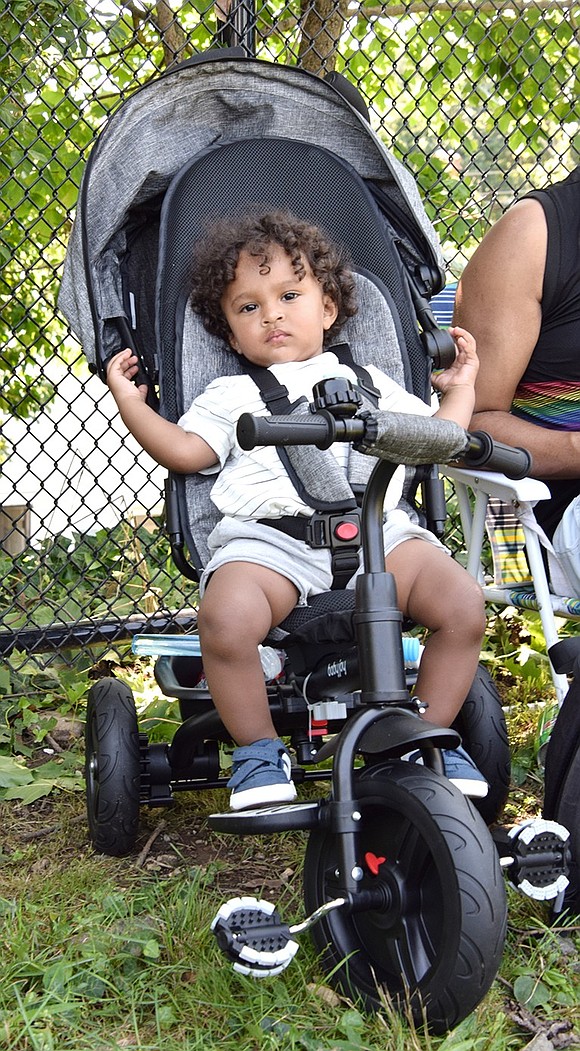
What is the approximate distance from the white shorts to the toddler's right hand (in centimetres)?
38

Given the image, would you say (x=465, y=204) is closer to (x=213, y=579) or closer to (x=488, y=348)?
(x=488, y=348)

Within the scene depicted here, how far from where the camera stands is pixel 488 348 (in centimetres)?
294

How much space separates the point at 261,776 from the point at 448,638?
47 centimetres

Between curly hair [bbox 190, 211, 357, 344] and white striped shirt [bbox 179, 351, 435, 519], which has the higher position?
curly hair [bbox 190, 211, 357, 344]

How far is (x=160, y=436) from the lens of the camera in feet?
8.37

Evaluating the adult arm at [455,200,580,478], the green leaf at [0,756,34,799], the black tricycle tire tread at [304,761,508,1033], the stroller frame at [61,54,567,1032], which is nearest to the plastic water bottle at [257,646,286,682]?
the stroller frame at [61,54,567,1032]

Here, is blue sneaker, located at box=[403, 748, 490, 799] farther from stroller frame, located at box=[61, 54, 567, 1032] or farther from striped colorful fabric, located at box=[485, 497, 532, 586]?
striped colorful fabric, located at box=[485, 497, 532, 586]

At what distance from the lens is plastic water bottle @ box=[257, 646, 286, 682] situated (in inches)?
97.0

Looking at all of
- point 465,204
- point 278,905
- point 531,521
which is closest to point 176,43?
point 465,204

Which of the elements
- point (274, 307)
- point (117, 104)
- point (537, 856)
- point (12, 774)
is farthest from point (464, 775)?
point (117, 104)

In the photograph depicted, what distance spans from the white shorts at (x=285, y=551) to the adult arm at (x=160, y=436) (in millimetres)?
174

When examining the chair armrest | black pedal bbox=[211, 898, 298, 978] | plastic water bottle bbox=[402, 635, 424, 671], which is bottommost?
black pedal bbox=[211, 898, 298, 978]

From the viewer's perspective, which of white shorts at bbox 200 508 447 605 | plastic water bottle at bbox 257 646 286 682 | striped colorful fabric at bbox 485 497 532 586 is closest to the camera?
white shorts at bbox 200 508 447 605

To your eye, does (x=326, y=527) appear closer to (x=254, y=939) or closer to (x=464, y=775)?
(x=464, y=775)
